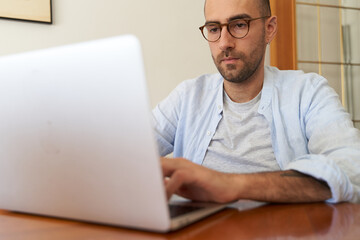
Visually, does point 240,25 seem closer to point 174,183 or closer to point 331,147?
point 331,147

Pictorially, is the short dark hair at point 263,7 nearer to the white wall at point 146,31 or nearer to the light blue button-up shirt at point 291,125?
the light blue button-up shirt at point 291,125

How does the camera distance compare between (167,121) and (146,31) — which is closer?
(167,121)

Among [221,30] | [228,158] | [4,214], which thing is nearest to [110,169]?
[4,214]

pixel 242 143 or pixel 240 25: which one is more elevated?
pixel 240 25

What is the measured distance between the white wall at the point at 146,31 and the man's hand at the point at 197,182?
4.60ft

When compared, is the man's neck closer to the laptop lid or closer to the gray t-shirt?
the gray t-shirt

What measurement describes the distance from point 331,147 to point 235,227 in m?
0.55

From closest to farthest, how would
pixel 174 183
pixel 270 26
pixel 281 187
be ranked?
pixel 174 183 → pixel 281 187 → pixel 270 26

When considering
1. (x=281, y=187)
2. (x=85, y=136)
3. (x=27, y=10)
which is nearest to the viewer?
(x=85, y=136)

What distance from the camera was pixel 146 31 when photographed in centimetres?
217

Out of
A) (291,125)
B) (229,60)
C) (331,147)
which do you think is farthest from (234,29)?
(331,147)

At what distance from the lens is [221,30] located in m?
1.37

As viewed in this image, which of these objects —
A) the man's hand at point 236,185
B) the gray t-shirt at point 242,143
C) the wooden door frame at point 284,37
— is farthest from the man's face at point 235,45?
the wooden door frame at point 284,37

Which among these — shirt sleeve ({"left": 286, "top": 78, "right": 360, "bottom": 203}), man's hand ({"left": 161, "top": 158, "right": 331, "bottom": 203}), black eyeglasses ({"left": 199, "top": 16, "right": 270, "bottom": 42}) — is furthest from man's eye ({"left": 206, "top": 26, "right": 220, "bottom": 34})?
man's hand ({"left": 161, "top": 158, "right": 331, "bottom": 203})
